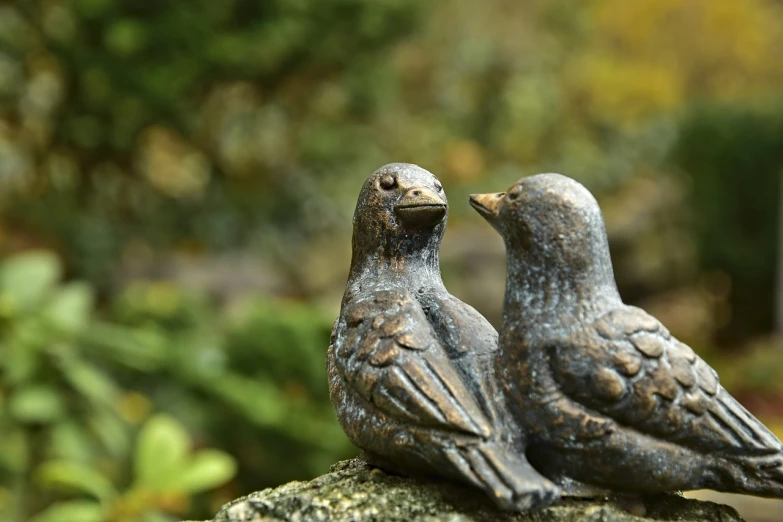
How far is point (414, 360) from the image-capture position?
2055 millimetres

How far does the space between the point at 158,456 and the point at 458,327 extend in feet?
8.06

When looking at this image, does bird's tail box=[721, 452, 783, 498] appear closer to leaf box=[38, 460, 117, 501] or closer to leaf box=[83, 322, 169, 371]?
leaf box=[38, 460, 117, 501]

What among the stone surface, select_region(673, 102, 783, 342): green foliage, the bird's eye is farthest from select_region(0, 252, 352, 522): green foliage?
select_region(673, 102, 783, 342): green foliage

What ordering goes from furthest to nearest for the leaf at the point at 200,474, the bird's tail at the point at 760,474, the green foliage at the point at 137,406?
the green foliage at the point at 137,406
the leaf at the point at 200,474
the bird's tail at the point at 760,474

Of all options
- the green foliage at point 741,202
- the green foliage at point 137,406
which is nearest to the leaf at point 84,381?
the green foliage at point 137,406

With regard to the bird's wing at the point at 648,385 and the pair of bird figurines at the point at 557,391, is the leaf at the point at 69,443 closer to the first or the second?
the pair of bird figurines at the point at 557,391

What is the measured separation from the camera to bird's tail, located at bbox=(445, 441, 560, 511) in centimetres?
184

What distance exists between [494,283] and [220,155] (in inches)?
134

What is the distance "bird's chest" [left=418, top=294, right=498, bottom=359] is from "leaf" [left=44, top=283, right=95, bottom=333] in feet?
9.48

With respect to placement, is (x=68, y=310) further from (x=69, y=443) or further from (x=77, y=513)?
(x=77, y=513)

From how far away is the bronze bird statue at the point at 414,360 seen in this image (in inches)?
76.9

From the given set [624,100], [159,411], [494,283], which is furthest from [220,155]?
[624,100]

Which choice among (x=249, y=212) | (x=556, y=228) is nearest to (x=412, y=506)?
(x=556, y=228)

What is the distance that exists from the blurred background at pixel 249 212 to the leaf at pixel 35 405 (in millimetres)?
12
